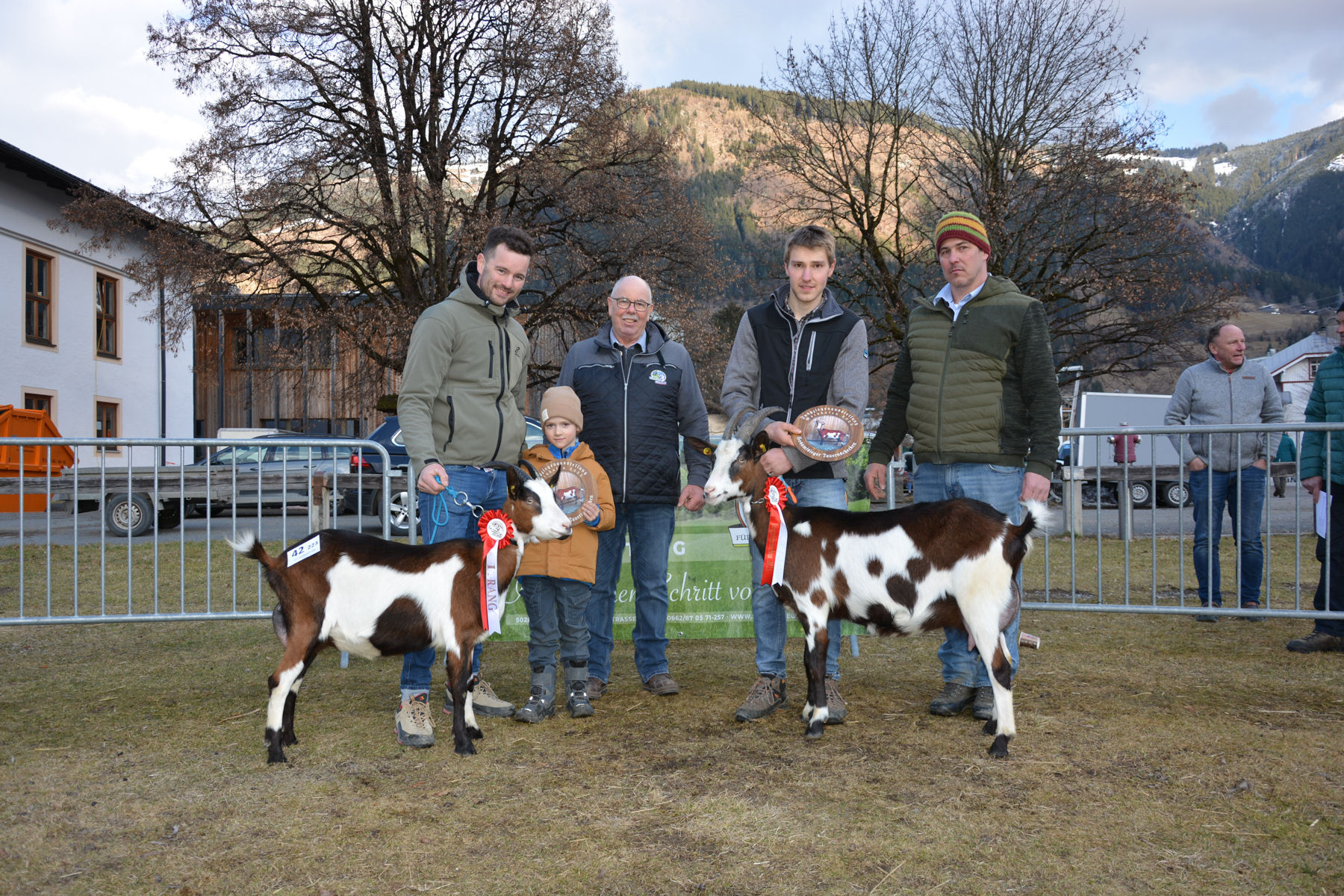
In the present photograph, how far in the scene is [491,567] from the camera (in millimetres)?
4148

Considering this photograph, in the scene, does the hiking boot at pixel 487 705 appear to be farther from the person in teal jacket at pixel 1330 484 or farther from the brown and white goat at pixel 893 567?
the person in teal jacket at pixel 1330 484

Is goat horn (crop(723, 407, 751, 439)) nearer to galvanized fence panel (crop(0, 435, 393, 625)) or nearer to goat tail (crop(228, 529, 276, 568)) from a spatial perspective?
galvanized fence panel (crop(0, 435, 393, 625))

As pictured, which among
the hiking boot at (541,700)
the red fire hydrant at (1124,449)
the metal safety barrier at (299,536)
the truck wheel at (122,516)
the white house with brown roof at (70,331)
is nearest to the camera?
the hiking boot at (541,700)

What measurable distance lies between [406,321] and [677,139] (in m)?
8.42

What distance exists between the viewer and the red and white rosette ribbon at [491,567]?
4.11 metres

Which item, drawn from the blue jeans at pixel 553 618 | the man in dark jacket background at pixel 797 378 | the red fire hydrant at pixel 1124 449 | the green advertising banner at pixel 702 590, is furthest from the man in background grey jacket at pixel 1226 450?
the blue jeans at pixel 553 618

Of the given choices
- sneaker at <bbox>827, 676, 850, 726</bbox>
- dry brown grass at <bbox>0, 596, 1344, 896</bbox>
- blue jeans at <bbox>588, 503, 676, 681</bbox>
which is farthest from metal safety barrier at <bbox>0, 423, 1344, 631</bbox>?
sneaker at <bbox>827, 676, 850, 726</bbox>

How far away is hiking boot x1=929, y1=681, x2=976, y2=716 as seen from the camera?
459 cm

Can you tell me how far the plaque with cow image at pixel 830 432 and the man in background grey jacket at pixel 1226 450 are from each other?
3832 millimetres

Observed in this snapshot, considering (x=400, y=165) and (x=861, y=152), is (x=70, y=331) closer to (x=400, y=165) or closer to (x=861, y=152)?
(x=400, y=165)

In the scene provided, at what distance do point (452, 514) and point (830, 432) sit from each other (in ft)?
6.37

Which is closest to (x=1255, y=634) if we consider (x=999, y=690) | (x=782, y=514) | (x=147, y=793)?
(x=999, y=690)

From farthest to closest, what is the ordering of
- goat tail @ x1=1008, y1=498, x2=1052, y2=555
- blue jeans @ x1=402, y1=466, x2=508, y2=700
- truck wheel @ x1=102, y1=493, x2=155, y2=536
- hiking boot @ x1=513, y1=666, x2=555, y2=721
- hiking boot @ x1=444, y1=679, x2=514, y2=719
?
truck wheel @ x1=102, y1=493, x2=155, y2=536 < hiking boot @ x1=444, y1=679, x2=514, y2=719 < hiking boot @ x1=513, y1=666, x2=555, y2=721 < blue jeans @ x1=402, y1=466, x2=508, y2=700 < goat tail @ x1=1008, y1=498, x2=1052, y2=555

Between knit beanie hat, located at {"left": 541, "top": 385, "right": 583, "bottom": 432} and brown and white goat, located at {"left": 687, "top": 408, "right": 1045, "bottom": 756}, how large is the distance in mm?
738
